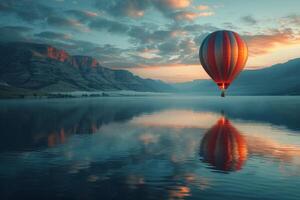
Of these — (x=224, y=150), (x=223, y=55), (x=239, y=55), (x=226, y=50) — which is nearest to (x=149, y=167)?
(x=224, y=150)

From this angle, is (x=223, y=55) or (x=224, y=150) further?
(x=223, y=55)

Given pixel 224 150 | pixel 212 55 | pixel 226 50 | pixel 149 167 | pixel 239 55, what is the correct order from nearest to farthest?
1. pixel 149 167
2. pixel 224 150
3. pixel 226 50
4. pixel 212 55
5. pixel 239 55

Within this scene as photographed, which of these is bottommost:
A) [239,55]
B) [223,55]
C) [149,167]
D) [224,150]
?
[224,150]

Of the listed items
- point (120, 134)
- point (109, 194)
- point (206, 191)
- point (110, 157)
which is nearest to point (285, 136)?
point (120, 134)

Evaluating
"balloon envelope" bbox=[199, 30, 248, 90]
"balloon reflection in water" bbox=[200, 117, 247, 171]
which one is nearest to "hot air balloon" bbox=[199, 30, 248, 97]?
"balloon envelope" bbox=[199, 30, 248, 90]

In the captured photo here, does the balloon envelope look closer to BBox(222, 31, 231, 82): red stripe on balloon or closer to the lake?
BBox(222, 31, 231, 82): red stripe on balloon

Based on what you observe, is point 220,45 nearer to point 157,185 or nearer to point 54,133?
point 54,133

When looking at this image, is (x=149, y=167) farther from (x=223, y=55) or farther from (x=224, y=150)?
(x=223, y=55)

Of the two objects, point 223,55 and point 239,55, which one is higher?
point 239,55

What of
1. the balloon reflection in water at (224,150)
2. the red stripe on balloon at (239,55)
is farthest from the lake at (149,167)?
the red stripe on balloon at (239,55)
